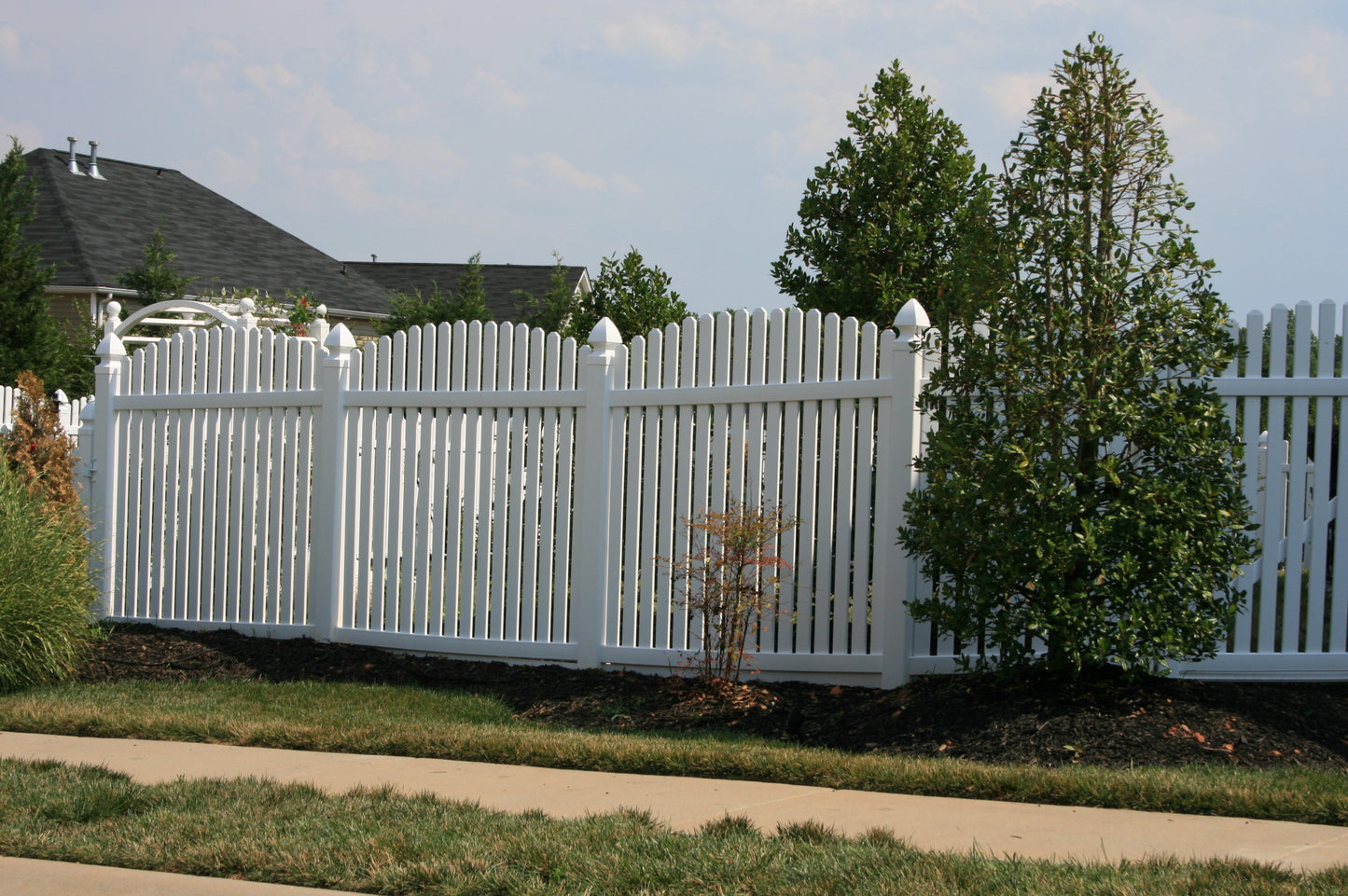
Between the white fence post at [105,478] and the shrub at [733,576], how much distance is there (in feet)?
17.4

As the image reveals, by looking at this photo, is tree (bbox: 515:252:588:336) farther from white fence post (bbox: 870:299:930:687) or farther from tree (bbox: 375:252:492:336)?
white fence post (bbox: 870:299:930:687)

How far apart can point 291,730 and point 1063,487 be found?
410cm

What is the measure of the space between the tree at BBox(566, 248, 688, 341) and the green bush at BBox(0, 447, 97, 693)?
199 inches

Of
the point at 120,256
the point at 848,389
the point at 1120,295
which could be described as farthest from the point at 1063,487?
the point at 120,256

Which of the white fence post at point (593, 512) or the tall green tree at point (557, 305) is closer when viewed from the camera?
the white fence post at point (593, 512)

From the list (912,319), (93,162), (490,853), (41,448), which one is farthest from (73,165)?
(490,853)

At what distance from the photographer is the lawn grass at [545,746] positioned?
4816 millimetres

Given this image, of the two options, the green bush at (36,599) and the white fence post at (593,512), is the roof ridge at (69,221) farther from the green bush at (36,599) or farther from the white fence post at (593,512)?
the white fence post at (593,512)

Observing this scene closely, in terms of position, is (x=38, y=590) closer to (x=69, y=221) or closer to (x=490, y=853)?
(x=490, y=853)

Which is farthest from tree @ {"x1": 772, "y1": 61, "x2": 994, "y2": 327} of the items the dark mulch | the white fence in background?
the dark mulch

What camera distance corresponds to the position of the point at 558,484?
8.19 meters

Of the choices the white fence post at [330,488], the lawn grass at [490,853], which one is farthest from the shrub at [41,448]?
the lawn grass at [490,853]

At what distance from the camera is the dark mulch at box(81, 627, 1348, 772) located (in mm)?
5586

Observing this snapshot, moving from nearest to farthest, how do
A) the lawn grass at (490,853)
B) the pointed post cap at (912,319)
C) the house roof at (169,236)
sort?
the lawn grass at (490,853) → the pointed post cap at (912,319) → the house roof at (169,236)
